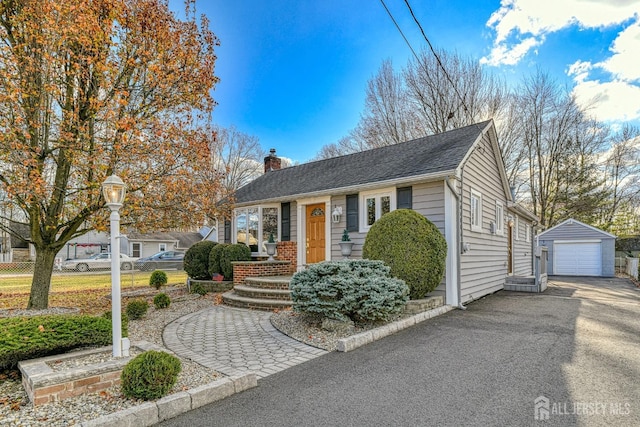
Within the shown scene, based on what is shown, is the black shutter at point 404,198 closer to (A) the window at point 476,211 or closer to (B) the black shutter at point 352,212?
(B) the black shutter at point 352,212

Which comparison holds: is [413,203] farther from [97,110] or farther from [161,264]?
[161,264]

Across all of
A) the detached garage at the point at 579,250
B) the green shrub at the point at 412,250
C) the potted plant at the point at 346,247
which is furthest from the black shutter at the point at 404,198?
the detached garage at the point at 579,250

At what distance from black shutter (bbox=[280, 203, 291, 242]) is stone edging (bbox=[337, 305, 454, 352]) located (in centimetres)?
542

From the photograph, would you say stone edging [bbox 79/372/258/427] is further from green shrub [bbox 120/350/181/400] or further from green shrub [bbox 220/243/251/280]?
green shrub [bbox 220/243/251/280]

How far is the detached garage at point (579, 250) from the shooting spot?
17.4 metres

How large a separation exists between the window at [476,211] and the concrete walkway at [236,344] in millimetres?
5923

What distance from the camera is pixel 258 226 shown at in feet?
38.1

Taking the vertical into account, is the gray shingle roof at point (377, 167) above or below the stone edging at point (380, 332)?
above

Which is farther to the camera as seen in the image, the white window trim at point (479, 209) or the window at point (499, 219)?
the window at point (499, 219)

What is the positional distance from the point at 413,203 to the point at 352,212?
1.78 metres

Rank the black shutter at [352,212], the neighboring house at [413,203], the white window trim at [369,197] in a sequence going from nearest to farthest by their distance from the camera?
the neighboring house at [413,203] < the white window trim at [369,197] < the black shutter at [352,212]

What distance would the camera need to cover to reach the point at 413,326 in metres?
6.10

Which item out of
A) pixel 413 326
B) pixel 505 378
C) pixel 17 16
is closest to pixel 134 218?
pixel 17 16

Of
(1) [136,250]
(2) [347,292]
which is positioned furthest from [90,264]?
(2) [347,292]
